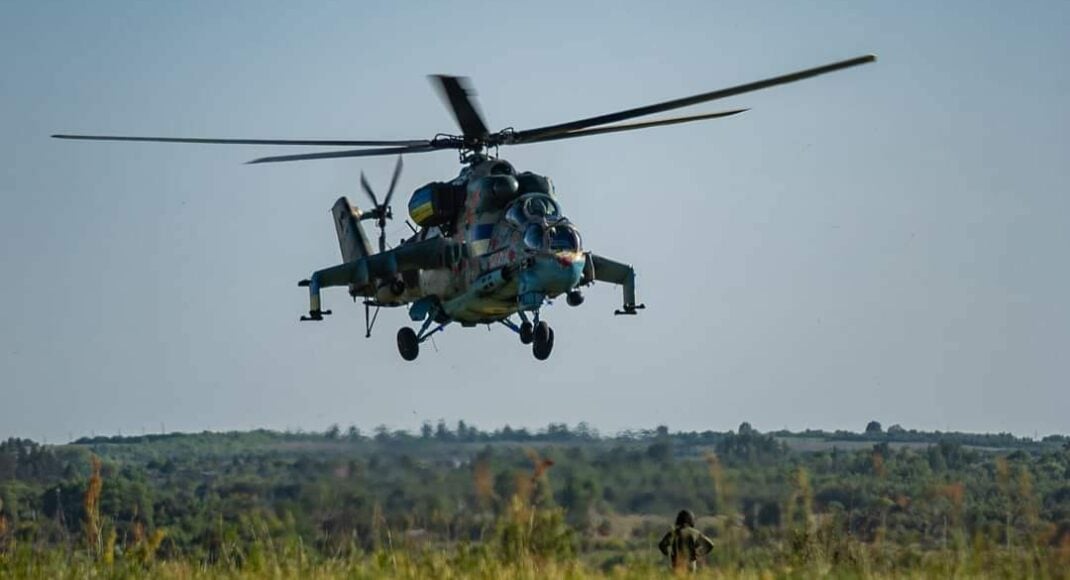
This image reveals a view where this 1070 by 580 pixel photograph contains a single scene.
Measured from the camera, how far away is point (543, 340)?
35344mm

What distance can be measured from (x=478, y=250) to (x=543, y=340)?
189cm

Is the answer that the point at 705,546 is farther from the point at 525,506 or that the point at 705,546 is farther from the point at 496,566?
the point at 496,566

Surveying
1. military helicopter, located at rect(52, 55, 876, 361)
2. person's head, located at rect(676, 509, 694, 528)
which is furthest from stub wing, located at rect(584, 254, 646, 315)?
person's head, located at rect(676, 509, 694, 528)

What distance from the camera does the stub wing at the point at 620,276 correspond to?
36906 millimetres

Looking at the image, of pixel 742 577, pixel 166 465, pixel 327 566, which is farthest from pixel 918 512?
pixel 166 465

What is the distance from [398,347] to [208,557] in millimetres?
17905

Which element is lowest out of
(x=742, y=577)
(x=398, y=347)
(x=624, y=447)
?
(x=742, y=577)

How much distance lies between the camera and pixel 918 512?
73.9 ft

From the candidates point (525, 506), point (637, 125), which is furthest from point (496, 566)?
point (637, 125)

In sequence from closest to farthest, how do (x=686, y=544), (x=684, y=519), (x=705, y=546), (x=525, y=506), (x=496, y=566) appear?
(x=496, y=566), (x=525, y=506), (x=686, y=544), (x=705, y=546), (x=684, y=519)

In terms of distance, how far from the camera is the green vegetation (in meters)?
→ 19.6

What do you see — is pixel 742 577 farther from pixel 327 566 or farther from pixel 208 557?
pixel 208 557

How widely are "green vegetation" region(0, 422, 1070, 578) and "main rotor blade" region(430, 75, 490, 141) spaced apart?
518cm

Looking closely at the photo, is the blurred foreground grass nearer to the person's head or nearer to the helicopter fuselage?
the person's head
